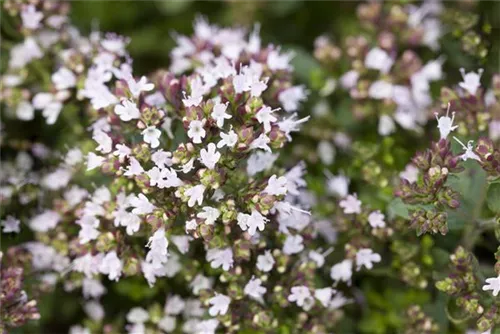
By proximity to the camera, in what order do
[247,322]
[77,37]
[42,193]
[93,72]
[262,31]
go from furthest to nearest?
1. [262,31]
2. [77,37]
3. [42,193]
4. [93,72]
5. [247,322]

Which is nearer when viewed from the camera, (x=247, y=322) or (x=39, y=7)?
(x=247, y=322)

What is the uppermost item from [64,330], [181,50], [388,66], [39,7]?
[39,7]

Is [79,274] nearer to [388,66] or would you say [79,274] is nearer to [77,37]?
[77,37]

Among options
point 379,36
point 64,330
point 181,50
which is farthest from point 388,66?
point 64,330

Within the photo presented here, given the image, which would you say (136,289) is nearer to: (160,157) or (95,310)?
(95,310)

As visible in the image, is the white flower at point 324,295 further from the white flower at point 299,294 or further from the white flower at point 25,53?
the white flower at point 25,53

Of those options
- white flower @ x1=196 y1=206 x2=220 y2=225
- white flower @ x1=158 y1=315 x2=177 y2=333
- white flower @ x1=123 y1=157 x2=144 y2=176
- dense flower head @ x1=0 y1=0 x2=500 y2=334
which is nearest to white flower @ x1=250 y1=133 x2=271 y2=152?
dense flower head @ x1=0 y1=0 x2=500 y2=334

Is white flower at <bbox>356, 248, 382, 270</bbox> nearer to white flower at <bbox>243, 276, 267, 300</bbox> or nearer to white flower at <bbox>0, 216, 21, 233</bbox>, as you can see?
white flower at <bbox>243, 276, 267, 300</bbox>

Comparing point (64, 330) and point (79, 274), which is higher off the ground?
point (79, 274)
